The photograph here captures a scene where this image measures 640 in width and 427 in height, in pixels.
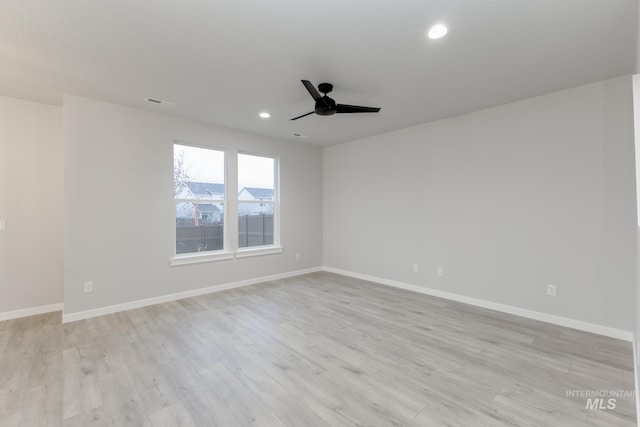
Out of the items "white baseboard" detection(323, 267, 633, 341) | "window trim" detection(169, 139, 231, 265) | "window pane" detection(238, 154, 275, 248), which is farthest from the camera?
"window pane" detection(238, 154, 275, 248)

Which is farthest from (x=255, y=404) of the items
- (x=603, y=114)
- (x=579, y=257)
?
(x=603, y=114)

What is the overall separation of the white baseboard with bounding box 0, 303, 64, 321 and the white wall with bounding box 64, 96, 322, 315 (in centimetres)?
72

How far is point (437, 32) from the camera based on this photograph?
2211 millimetres

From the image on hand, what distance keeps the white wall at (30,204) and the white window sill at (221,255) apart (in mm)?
1484

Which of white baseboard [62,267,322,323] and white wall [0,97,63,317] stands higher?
white wall [0,97,63,317]

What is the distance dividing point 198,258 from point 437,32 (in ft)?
13.7

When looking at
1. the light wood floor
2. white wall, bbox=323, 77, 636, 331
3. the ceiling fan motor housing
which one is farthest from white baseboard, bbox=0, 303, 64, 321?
white wall, bbox=323, 77, 636, 331

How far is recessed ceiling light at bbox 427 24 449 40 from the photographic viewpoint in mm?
2152

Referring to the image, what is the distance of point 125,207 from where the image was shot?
3.85 metres

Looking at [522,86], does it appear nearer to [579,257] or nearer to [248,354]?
[579,257]

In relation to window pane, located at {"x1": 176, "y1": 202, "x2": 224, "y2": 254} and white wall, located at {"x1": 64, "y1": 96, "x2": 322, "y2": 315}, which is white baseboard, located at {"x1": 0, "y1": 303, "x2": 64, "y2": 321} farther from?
window pane, located at {"x1": 176, "y1": 202, "x2": 224, "y2": 254}

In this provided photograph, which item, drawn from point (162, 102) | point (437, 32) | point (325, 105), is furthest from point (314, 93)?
point (162, 102)

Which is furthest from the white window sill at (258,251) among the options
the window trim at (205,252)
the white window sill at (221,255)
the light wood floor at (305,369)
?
the light wood floor at (305,369)

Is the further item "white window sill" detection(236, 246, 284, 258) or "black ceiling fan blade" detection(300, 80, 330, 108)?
"white window sill" detection(236, 246, 284, 258)
